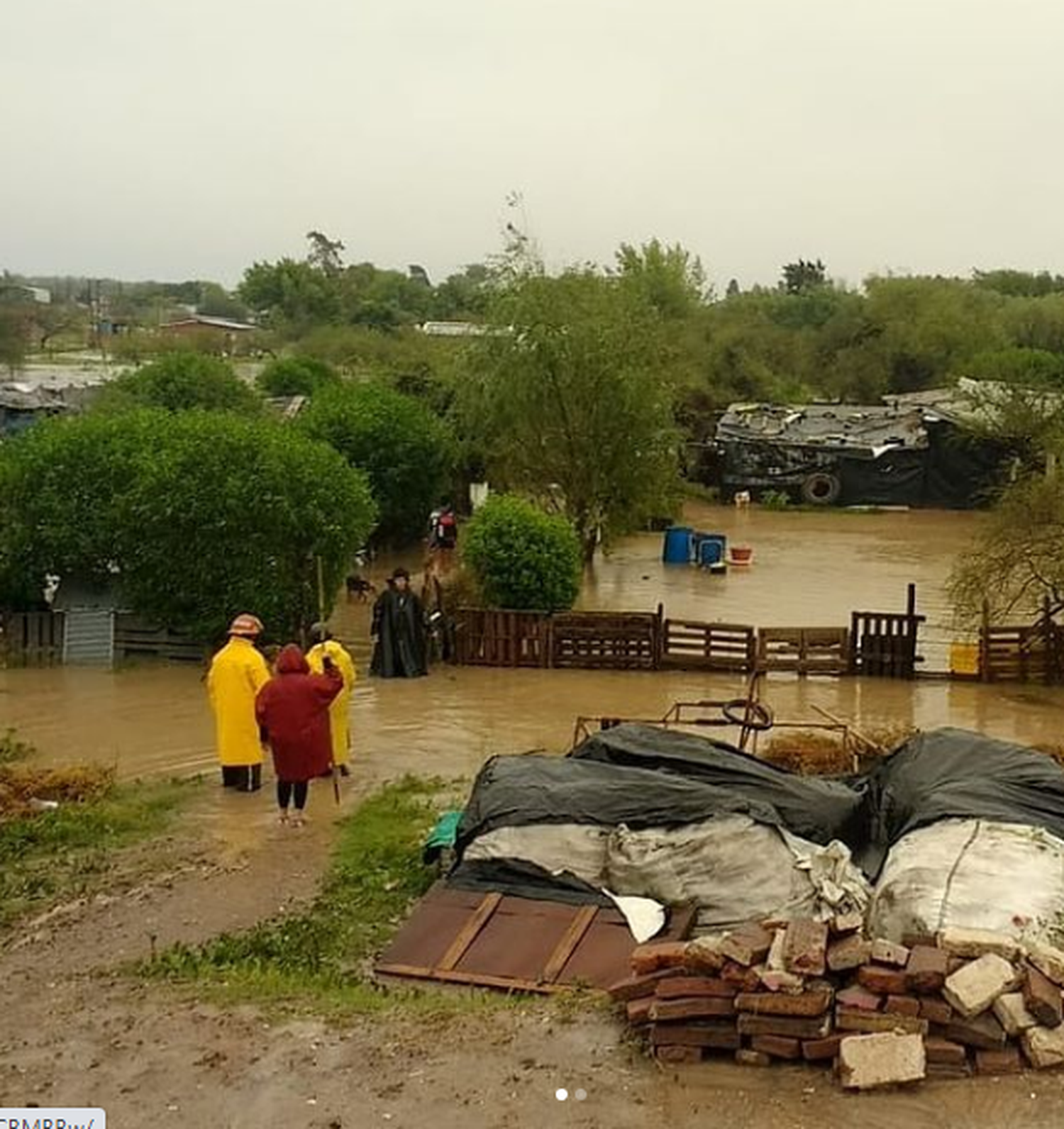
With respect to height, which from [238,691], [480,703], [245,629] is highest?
[245,629]

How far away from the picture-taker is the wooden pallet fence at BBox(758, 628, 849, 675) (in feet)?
61.5

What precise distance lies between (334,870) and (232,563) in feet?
30.7

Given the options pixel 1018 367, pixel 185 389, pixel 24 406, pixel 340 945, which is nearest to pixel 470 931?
pixel 340 945

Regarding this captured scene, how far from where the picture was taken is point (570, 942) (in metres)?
7.94

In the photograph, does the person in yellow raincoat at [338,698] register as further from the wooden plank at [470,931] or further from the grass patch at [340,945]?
the wooden plank at [470,931]

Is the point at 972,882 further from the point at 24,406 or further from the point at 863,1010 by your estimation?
the point at 24,406

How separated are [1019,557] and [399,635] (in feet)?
26.4

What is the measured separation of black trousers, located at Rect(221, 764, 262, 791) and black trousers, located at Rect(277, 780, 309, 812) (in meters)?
1.06

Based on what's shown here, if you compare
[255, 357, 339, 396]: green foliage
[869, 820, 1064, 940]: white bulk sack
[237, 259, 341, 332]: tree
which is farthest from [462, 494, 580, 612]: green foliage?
[237, 259, 341, 332]: tree

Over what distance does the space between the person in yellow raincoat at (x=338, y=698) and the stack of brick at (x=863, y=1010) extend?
19.8 feet

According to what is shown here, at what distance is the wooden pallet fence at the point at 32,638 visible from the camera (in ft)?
62.1

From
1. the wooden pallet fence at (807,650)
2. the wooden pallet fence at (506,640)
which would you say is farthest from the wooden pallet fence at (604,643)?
the wooden pallet fence at (807,650)

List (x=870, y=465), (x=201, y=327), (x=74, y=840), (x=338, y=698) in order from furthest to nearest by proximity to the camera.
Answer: (x=201, y=327) < (x=870, y=465) < (x=338, y=698) < (x=74, y=840)

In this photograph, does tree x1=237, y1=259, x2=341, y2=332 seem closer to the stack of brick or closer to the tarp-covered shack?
the tarp-covered shack
